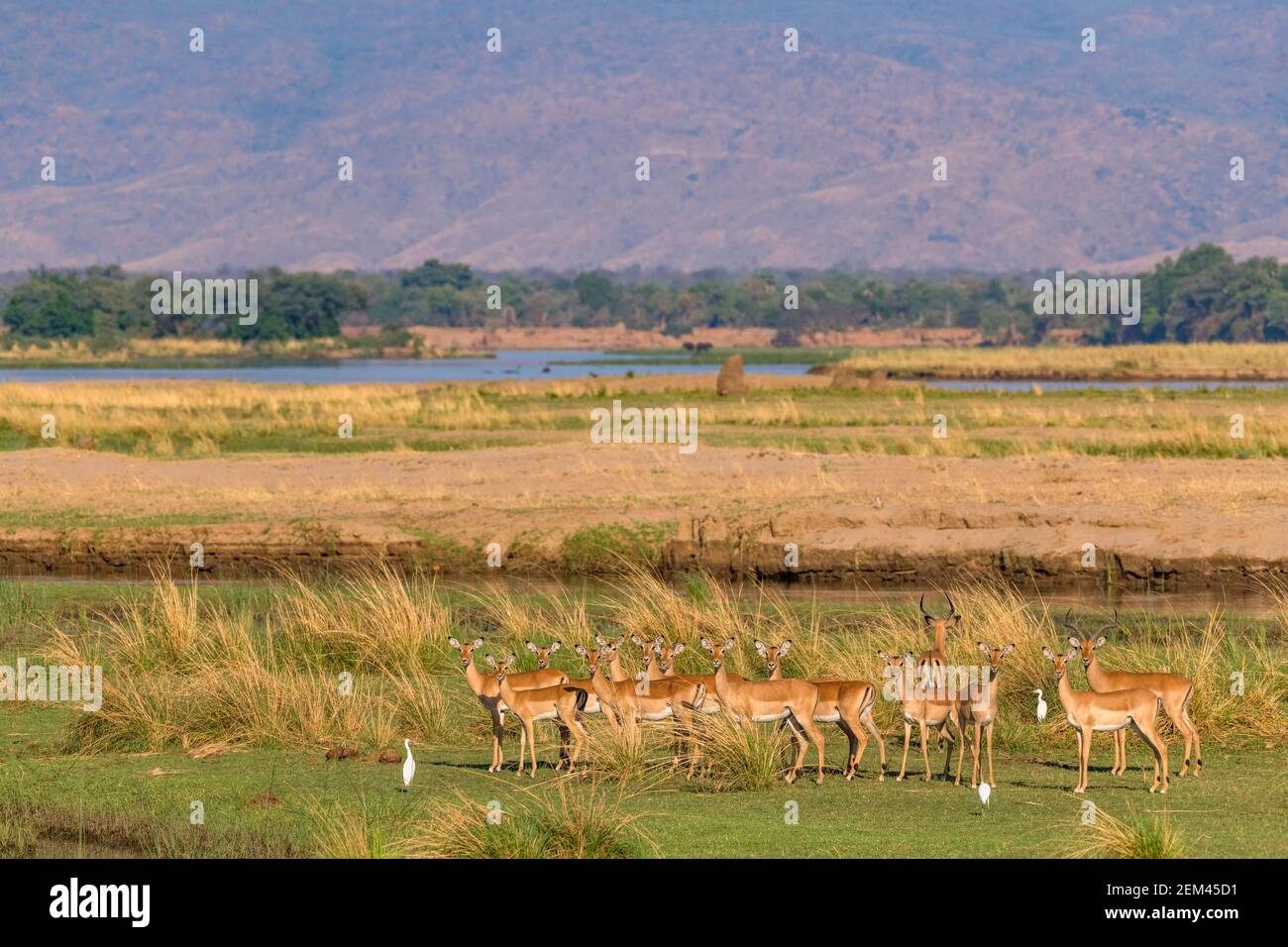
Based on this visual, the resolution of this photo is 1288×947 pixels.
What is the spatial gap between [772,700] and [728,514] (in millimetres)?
14561

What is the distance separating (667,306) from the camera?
169 meters

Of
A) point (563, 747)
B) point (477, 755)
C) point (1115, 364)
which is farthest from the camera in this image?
point (1115, 364)

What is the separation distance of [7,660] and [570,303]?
163546 millimetres

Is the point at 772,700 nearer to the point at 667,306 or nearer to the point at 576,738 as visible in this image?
the point at 576,738

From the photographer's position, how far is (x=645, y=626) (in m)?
17.5

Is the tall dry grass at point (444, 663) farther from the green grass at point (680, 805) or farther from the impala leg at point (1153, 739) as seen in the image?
the impala leg at point (1153, 739)

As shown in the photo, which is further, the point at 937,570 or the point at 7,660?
the point at 937,570

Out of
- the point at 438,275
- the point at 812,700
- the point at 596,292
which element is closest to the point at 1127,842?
the point at 812,700

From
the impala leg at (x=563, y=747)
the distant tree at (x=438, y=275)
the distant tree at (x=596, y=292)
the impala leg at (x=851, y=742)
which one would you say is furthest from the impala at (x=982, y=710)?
the distant tree at (x=438, y=275)

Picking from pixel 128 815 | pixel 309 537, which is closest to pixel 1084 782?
pixel 128 815

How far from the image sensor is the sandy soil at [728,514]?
81.5 feet
